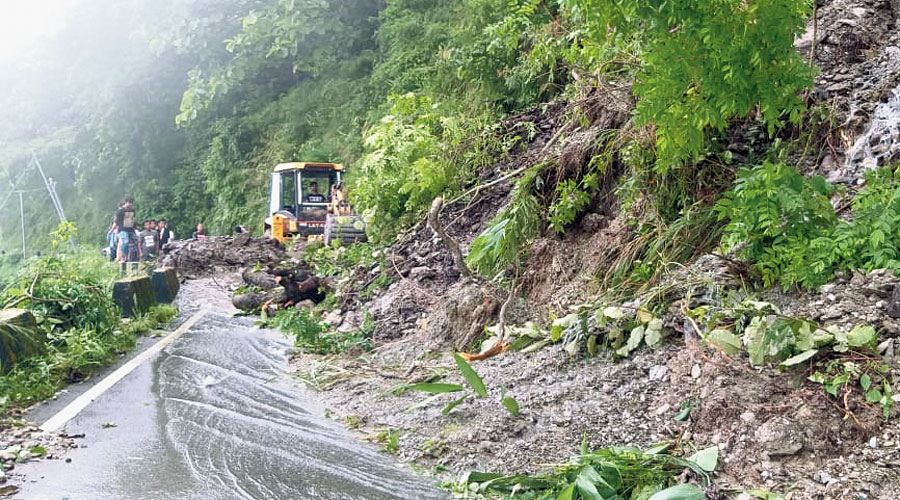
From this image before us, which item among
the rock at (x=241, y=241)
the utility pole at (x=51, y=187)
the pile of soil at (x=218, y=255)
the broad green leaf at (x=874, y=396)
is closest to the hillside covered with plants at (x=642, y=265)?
the broad green leaf at (x=874, y=396)

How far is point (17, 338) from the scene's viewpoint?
7.01 meters

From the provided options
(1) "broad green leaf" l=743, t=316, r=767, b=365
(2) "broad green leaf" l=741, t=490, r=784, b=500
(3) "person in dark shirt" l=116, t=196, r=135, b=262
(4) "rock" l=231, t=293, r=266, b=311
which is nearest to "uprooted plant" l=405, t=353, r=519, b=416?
(1) "broad green leaf" l=743, t=316, r=767, b=365

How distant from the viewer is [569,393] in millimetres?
5324

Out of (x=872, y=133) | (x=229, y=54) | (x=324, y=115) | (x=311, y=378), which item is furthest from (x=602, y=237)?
(x=229, y=54)

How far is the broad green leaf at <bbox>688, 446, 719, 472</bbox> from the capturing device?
13.3 feet

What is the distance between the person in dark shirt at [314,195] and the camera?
2369 cm

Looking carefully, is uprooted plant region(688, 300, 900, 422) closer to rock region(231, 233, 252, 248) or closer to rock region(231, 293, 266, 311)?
rock region(231, 293, 266, 311)

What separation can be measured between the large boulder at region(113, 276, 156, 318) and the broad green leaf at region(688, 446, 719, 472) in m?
8.30

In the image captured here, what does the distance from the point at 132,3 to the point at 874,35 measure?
3469cm

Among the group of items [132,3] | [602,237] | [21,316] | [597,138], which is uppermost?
[132,3]

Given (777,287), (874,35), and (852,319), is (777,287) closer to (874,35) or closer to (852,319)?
(852,319)

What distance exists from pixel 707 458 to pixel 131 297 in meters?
8.60

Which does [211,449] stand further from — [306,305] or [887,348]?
[306,305]

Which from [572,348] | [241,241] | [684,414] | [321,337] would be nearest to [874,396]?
[684,414]
